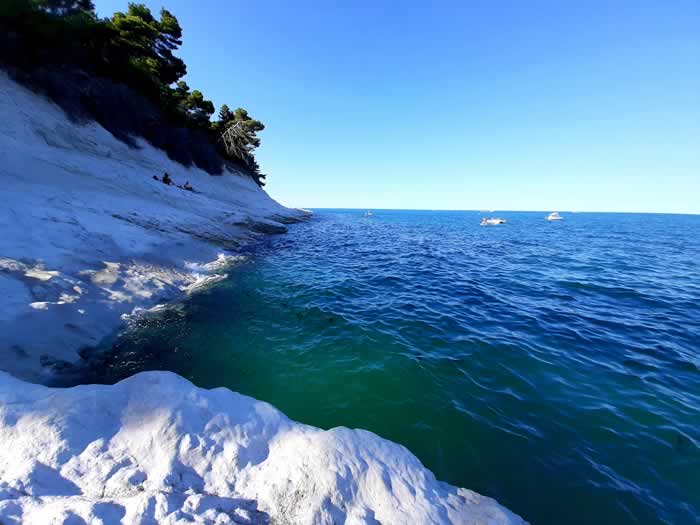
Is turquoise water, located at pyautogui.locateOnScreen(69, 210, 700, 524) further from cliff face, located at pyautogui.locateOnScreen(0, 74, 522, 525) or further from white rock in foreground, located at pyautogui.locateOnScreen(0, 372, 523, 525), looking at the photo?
white rock in foreground, located at pyautogui.locateOnScreen(0, 372, 523, 525)

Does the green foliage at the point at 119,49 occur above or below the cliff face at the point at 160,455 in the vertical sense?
above

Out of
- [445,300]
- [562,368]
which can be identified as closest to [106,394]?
[562,368]

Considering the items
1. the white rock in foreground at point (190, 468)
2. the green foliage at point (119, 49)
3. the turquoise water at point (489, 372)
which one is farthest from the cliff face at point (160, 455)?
the green foliage at point (119, 49)

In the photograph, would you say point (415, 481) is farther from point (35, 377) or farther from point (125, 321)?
point (125, 321)

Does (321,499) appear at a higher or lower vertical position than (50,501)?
lower

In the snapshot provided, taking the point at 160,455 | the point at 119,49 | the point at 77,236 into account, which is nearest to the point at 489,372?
Result: the point at 160,455

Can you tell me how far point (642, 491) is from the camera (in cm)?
381

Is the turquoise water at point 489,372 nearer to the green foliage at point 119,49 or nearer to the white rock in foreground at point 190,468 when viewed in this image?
the white rock in foreground at point 190,468

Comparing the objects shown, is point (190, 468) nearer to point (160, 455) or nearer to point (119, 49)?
point (160, 455)

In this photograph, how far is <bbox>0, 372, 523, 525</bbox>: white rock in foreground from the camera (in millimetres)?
2430

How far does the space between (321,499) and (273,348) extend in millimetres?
4560

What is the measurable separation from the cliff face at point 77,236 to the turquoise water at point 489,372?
1.15 meters

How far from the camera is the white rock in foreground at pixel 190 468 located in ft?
7.97

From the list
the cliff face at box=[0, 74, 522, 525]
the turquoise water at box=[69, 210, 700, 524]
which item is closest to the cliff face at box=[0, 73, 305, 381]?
the cliff face at box=[0, 74, 522, 525]
